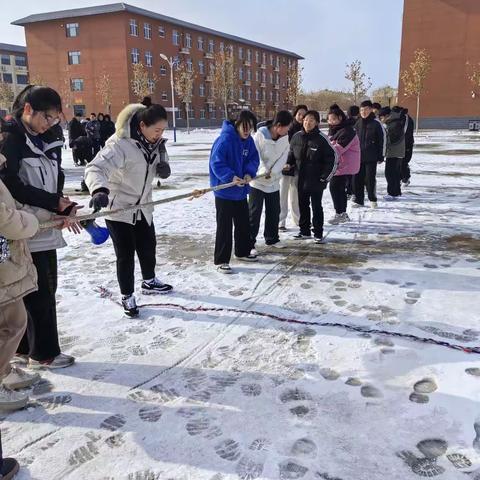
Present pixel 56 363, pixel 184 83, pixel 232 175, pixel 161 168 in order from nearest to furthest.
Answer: pixel 56 363 → pixel 161 168 → pixel 232 175 → pixel 184 83

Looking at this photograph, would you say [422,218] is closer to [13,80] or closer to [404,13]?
[404,13]

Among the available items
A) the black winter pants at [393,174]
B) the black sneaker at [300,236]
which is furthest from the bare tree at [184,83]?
the black sneaker at [300,236]

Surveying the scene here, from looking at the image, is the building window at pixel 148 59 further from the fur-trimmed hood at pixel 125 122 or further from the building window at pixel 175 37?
the fur-trimmed hood at pixel 125 122

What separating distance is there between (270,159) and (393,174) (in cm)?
422

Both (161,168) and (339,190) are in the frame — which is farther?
(339,190)

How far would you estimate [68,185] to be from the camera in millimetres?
11273

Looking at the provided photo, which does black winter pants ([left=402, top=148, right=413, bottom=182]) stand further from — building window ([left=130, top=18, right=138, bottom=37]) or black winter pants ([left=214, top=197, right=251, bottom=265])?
building window ([left=130, top=18, right=138, bottom=37])

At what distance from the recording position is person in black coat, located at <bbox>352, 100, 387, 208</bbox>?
8.05 metres

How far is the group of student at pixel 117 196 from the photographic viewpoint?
221 centimetres

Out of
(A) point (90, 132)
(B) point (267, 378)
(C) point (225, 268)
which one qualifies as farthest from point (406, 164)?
(A) point (90, 132)

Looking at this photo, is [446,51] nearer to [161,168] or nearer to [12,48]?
[161,168]

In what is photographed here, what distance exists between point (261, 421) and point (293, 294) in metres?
1.91

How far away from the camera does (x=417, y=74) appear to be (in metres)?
37.9

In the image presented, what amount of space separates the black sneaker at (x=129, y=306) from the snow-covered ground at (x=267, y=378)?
4.2 inches
